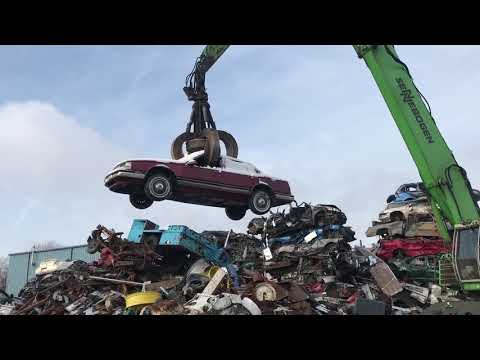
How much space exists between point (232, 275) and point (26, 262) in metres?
17.1

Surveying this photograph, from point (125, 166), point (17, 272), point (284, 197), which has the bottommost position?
point (284, 197)

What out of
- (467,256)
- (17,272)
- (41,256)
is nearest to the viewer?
(467,256)

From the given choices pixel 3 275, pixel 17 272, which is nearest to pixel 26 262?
pixel 17 272

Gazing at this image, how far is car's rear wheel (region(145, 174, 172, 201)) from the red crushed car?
6.43 meters

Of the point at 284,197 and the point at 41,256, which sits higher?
the point at 41,256

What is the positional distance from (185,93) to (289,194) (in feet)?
15.5

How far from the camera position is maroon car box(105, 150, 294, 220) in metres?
13.2

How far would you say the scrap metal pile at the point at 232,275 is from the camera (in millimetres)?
10492

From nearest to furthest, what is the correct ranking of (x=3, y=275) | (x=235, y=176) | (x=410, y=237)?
(x=410, y=237) < (x=235, y=176) < (x=3, y=275)

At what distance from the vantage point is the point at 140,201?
14117 millimetres

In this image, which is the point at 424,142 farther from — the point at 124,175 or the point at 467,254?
the point at 124,175

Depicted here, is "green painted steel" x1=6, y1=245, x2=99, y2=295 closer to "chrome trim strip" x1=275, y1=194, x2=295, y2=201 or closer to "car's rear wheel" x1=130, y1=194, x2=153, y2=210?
"car's rear wheel" x1=130, y1=194, x2=153, y2=210
